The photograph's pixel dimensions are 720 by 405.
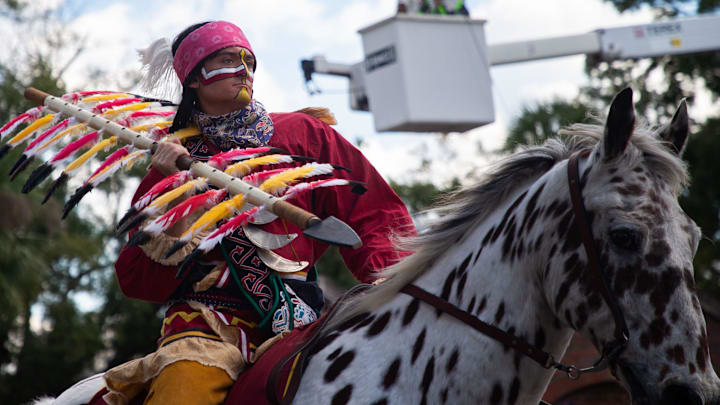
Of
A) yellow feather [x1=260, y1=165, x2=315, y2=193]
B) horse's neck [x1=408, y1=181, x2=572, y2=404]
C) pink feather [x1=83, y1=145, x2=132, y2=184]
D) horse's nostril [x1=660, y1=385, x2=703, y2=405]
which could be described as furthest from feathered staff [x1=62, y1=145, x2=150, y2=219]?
horse's nostril [x1=660, y1=385, x2=703, y2=405]

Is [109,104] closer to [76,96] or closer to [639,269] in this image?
[76,96]

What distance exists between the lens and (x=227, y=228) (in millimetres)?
2801

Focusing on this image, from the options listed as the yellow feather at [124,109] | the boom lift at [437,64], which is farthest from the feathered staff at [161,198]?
the boom lift at [437,64]

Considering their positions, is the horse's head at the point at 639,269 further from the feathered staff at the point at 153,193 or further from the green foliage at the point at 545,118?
the green foliage at the point at 545,118

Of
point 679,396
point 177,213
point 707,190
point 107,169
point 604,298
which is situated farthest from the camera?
point 707,190

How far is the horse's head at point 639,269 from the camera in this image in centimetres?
221

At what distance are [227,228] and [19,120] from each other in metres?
1.40

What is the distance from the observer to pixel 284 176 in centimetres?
296

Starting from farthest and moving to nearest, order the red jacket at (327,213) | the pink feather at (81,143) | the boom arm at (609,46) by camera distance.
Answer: the boom arm at (609,46) → the pink feather at (81,143) → the red jacket at (327,213)

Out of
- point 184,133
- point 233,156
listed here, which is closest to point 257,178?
point 233,156

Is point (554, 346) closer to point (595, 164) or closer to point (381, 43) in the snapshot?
point (595, 164)

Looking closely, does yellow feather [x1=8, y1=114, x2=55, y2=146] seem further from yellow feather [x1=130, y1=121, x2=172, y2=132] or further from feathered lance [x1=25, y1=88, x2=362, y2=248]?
yellow feather [x1=130, y1=121, x2=172, y2=132]

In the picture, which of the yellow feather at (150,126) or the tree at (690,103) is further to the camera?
the tree at (690,103)

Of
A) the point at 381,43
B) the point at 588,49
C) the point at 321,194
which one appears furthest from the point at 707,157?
the point at 321,194
